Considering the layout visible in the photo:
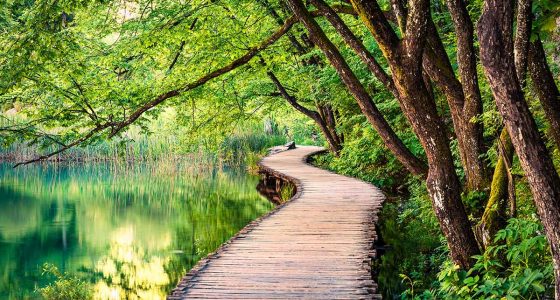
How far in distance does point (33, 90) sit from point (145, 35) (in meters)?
1.85

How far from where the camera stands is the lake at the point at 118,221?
31.3 ft

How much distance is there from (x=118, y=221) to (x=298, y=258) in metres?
9.32

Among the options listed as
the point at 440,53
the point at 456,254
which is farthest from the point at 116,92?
the point at 456,254

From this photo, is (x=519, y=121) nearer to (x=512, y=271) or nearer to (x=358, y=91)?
(x=512, y=271)

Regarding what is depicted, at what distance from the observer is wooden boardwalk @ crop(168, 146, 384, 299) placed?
16.2 feet

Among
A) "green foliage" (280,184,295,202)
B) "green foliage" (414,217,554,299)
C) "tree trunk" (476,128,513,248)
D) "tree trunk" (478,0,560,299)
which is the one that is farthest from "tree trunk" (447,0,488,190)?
"green foliage" (280,184,295,202)

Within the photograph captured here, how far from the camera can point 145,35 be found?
936 centimetres

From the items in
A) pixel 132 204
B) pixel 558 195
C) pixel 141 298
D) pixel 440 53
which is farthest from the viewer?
pixel 132 204

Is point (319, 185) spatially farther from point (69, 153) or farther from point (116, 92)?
point (69, 153)

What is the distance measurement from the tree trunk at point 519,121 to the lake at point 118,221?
6258 mm

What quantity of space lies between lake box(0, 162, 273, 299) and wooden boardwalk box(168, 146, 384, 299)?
6.93 ft

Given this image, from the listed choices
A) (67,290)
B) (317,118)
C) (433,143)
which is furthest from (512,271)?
(317,118)

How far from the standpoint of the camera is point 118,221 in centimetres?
1442

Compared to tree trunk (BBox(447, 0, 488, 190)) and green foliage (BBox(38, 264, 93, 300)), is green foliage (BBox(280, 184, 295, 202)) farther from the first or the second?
tree trunk (BBox(447, 0, 488, 190))
